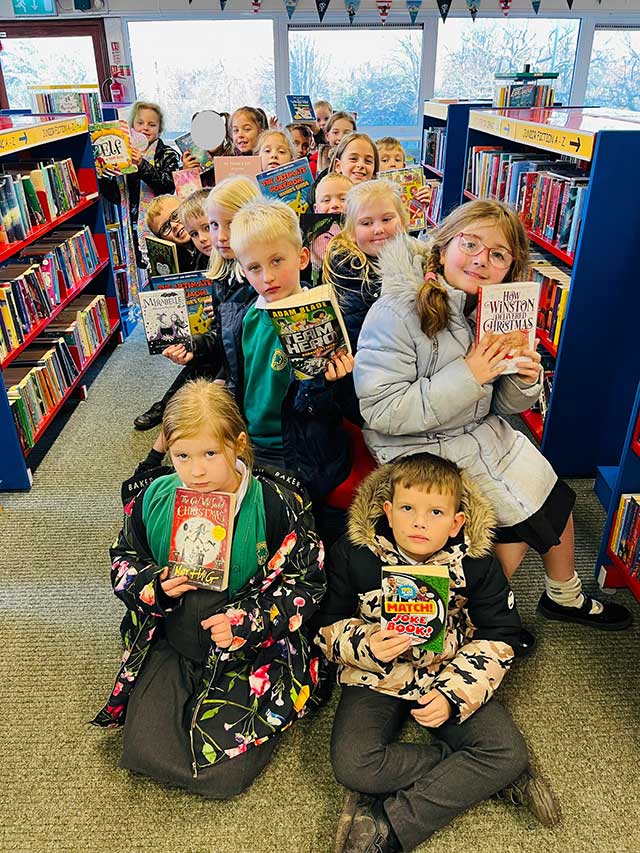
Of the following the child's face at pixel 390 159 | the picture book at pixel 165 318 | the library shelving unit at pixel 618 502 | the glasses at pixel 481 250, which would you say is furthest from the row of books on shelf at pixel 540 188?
the picture book at pixel 165 318

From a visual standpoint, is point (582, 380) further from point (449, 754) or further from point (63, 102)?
point (63, 102)

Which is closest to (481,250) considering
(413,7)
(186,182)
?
(186,182)

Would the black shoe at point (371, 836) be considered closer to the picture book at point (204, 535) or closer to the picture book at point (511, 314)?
the picture book at point (204, 535)

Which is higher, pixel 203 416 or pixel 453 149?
pixel 453 149

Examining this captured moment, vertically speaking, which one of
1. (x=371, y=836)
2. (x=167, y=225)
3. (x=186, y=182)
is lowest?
(x=371, y=836)

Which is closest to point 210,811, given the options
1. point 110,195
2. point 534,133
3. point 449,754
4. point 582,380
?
point 449,754

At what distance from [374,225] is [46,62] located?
6059 mm

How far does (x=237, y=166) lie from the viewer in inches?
127

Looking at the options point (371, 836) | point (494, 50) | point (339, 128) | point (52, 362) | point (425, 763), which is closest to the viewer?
point (371, 836)

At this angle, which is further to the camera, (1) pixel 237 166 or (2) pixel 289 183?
Result: (1) pixel 237 166

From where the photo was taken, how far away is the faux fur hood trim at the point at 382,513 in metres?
1.64

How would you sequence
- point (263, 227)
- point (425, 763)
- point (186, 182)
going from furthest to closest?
point (186, 182) → point (263, 227) → point (425, 763)

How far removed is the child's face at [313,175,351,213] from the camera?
8.79ft

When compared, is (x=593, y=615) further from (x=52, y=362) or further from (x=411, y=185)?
(x=52, y=362)
